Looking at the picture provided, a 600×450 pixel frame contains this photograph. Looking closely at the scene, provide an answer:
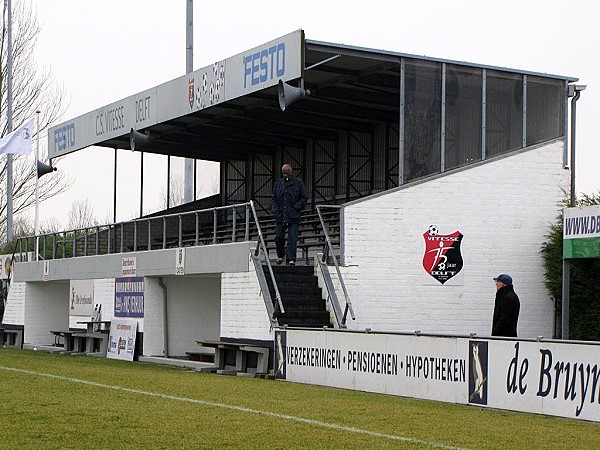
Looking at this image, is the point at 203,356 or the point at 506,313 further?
the point at 203,356

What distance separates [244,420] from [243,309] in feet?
30.2

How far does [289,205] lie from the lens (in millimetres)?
21219

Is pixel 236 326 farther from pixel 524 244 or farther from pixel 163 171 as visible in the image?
pixel 163 171

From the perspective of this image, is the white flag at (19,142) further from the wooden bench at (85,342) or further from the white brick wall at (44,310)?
the wooden bench at (85,342)

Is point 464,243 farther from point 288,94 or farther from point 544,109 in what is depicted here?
point 288,94

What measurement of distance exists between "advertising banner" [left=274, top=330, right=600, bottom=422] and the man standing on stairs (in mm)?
2370

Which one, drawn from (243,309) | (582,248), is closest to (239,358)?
(243,309)

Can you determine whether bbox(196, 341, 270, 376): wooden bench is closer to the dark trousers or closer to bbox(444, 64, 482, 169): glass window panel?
the dark trousers

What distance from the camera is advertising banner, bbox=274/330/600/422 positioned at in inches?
514

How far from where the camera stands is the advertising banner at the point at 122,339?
26406 mm

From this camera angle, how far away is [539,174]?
75.1 ft

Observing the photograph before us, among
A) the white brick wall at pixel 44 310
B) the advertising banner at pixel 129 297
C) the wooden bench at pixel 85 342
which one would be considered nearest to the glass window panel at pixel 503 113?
the advertising banner at pixel 129 297

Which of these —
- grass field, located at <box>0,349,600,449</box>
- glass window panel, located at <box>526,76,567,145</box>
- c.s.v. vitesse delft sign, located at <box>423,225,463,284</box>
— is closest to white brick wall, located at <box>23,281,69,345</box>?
c.s.v. vitesse delft sign, located at <box>423,225,463,284</box>

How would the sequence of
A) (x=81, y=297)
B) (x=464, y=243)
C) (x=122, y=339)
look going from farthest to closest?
1. (x=81, y=297)
2. (x=122, y=339)
3. (x=464, y=243)
